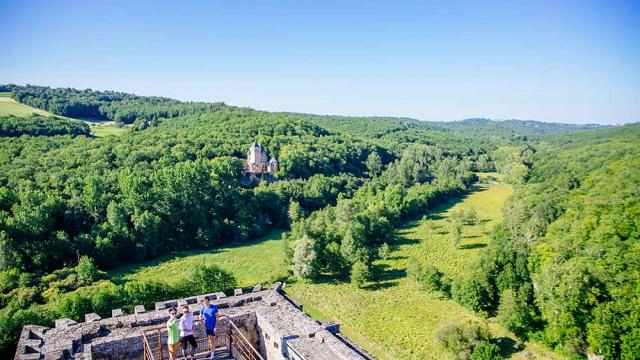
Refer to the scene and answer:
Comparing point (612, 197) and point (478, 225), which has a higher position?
point (612, 197)

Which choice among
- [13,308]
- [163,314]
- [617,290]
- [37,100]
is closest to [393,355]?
[617,290]

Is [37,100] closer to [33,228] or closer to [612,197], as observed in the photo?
[33,228]

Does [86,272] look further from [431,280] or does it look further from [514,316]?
[514,316]

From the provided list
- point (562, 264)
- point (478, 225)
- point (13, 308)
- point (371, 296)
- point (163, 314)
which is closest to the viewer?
point (163, 314)

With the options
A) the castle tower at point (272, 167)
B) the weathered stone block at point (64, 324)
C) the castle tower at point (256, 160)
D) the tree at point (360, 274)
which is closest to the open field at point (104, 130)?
the castle tower at point (256, 160)

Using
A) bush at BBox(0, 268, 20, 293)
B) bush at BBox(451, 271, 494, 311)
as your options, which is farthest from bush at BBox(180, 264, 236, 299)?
bush at BBox(451, 271, 494, 311)

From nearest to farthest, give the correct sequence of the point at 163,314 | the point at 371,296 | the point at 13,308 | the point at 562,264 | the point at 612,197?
1. the point at 163,314
2. the point at 13,308
3. the point at 562,264
4. the point at 371,296
5. the point at 612,197
